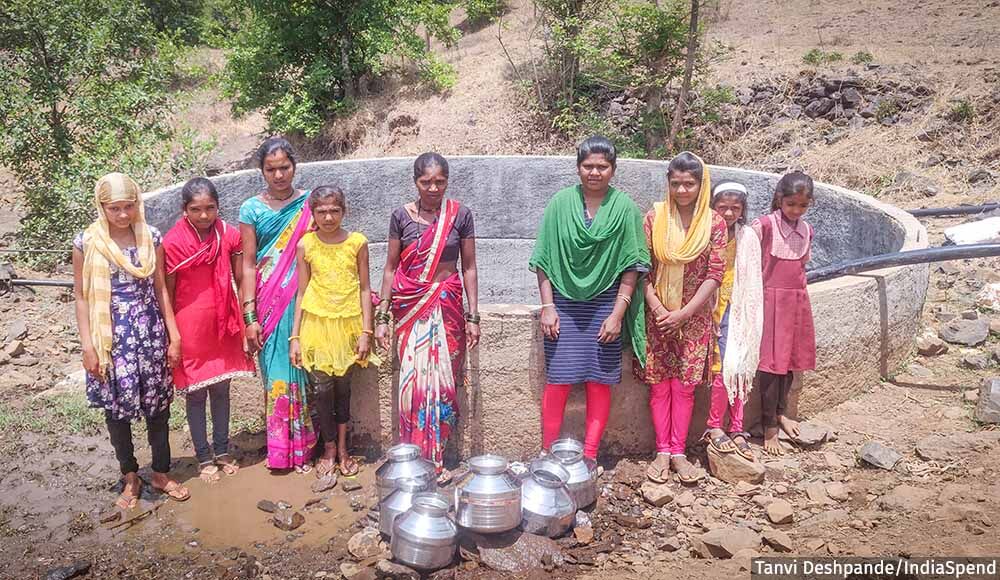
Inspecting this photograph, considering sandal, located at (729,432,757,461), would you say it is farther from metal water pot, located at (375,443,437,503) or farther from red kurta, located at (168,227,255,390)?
red kurta, located at (168,227,255,390)

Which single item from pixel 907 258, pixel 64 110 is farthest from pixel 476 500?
pixel 64 110

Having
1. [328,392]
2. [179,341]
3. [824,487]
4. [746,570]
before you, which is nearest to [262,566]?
[328,392]

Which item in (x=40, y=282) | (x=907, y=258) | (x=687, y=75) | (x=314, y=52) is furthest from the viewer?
(x=314, y=52)

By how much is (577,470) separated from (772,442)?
1.11 meters

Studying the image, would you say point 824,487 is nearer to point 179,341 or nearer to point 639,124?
point 179,341

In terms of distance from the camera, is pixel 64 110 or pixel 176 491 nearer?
pixel 176 491

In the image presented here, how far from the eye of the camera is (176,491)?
12.0 feet

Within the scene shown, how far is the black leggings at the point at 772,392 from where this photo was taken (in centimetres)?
384

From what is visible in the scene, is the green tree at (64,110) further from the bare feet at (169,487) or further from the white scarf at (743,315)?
the white scarf at (743,315)

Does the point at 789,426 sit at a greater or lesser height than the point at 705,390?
lesser

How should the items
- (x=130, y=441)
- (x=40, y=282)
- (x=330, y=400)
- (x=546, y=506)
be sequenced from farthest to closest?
(x=40, y=282), (x=330, y=400), (x=130, y=441), (x=546, y=506)

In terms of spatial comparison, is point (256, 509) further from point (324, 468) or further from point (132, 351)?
point (132, 351)

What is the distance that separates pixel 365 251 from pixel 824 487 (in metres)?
2.37

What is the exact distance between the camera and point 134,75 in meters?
9.55
